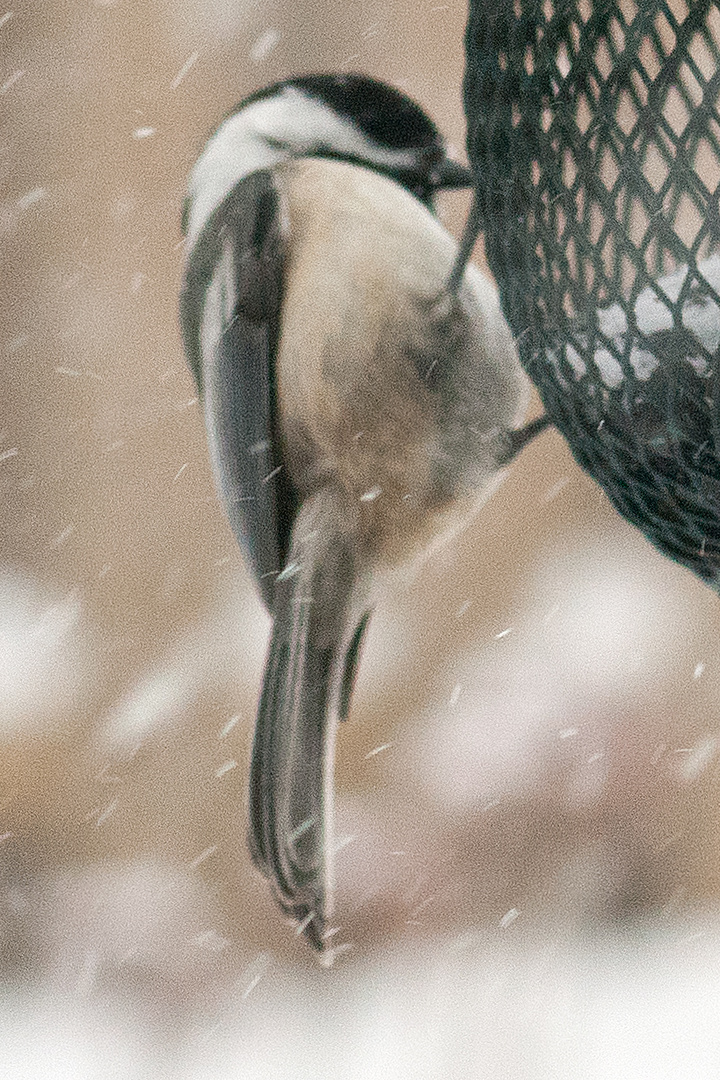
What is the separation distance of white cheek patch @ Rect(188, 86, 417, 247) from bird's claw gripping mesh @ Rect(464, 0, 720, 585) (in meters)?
0.22

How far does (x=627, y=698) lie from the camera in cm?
184

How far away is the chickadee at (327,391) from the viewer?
2.16ft

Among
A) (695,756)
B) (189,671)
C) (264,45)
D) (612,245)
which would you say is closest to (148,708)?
(189,671)

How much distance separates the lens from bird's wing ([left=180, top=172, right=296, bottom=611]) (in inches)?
27.9

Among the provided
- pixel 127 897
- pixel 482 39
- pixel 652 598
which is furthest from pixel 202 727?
pixel 482 39

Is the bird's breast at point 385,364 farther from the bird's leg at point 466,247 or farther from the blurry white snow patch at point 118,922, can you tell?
the blurry white snow patch at point 118,922

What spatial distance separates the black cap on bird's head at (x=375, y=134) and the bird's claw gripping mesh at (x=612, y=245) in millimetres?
206

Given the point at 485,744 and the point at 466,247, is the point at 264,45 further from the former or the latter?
the point at 466,247

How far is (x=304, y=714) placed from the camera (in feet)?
2.37

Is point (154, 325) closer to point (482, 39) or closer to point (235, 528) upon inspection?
point (235, 528)

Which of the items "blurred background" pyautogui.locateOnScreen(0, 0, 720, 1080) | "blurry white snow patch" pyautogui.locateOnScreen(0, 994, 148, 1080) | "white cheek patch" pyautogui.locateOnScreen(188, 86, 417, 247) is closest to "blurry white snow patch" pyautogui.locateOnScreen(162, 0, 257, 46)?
"blurred background" pyautogui.locateOnScreen(0, 0, 720, 1080)

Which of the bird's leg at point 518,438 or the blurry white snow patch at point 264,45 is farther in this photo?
the blurry white snow patch at point 264,45

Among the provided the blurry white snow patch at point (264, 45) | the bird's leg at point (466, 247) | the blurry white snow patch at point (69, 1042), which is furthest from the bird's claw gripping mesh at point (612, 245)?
the blurry white snow patch at point (69, 1042)

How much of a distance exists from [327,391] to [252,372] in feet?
0.16
